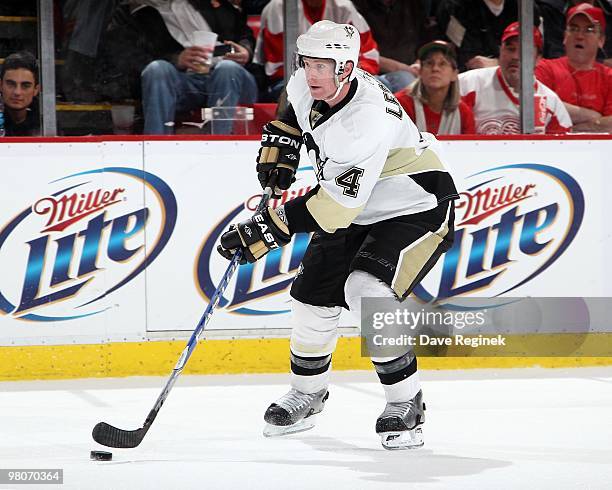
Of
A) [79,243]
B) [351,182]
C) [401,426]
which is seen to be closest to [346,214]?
[351,182]

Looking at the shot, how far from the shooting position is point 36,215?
4.74 m

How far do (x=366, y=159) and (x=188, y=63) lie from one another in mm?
1913

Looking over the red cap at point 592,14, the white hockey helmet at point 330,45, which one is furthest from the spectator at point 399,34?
the white hockey helmet at point 330,45

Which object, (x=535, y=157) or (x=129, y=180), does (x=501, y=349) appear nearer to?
(x=535, y=157)

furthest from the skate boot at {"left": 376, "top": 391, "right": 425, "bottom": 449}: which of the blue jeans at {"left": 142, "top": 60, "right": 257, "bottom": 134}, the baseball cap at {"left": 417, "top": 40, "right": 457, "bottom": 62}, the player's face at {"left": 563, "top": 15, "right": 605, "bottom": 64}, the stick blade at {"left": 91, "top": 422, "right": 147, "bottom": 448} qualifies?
the player's face at {"left": 563, "top": 15, "right": 605, "bottom": 64}

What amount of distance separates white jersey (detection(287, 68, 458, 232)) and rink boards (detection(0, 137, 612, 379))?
1.23m

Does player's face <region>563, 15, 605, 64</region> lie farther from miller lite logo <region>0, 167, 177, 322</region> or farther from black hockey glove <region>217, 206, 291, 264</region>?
black hockey glove <region>217, 206, 291, 264</region>

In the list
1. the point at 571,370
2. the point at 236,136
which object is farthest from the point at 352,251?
the point at 571,370

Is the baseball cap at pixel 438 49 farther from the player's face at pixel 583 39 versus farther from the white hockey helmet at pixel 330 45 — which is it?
the white hockey helmet at pixel 330 45

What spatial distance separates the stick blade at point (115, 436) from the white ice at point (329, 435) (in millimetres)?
49

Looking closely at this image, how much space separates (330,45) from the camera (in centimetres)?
339

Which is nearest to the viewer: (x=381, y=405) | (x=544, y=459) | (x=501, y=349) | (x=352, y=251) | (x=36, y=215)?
(x=544, y=459)

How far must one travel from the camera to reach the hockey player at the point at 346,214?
3.39 metres

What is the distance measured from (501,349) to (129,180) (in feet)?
5.33
